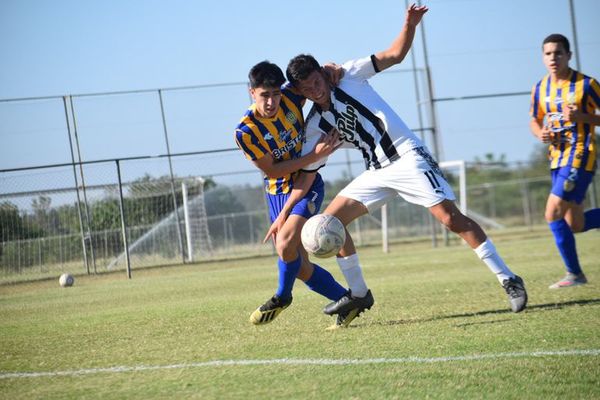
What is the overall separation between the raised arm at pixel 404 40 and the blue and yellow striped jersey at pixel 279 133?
763mm

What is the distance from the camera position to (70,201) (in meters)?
17.8

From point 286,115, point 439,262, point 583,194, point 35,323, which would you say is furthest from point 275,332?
point 439,262

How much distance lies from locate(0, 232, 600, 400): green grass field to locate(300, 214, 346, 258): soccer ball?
1.96 feet

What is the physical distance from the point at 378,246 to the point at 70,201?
8.36 m

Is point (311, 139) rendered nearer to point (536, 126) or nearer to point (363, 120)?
point (363, 120)

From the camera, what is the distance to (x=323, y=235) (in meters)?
5.71

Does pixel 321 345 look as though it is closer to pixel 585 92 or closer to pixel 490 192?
pixel 585 92

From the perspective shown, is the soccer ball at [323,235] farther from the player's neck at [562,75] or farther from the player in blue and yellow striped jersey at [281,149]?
the player's neck at [562,75]

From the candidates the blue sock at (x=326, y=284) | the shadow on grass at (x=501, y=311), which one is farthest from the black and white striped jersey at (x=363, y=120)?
the shadow on grass at (x=501, y=311)

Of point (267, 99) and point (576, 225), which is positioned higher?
point (267, 99)

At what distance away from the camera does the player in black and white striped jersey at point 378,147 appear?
19.4ft

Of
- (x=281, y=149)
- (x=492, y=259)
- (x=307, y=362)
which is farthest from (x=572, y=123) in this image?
(x=307, y=362)

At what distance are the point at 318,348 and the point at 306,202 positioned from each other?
59.7 inches

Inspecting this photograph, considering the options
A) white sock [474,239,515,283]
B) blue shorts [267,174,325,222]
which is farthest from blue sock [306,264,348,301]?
white sock [474,239,515,283]
